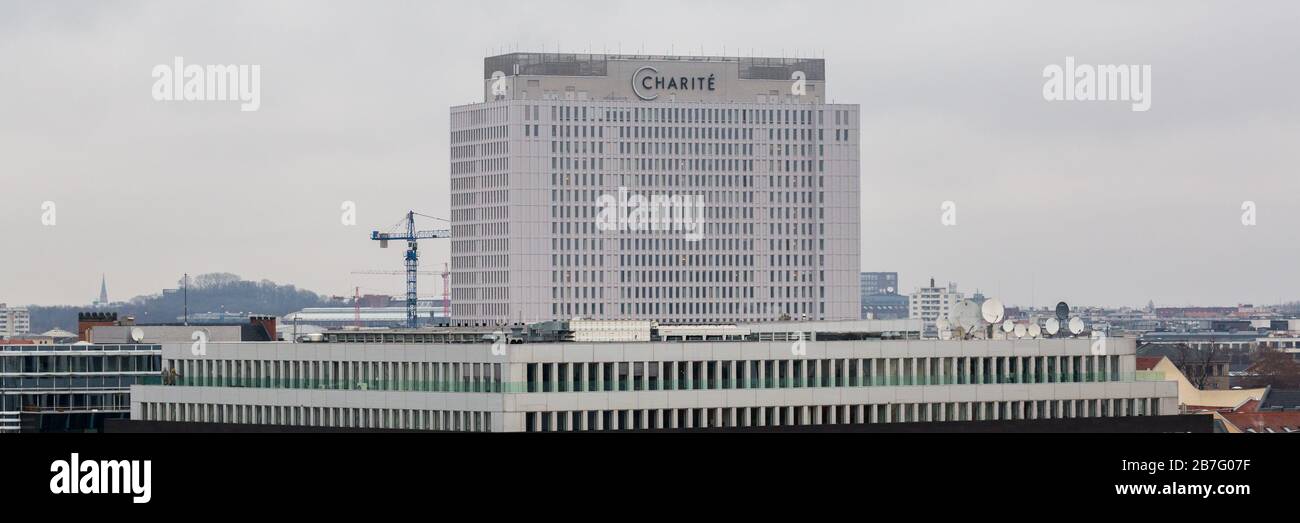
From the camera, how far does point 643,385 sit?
134500 mm

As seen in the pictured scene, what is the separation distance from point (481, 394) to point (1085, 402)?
43.8 m

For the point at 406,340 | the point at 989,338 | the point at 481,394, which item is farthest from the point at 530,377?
the point at 989,338

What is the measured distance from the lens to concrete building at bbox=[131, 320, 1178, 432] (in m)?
132

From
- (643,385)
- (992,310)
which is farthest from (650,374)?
(992,310)

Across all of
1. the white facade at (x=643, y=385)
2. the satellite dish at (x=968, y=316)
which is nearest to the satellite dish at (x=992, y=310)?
the satellite dish at (x=968, y=316)

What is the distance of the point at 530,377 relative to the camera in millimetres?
131000

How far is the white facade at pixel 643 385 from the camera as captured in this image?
132 m

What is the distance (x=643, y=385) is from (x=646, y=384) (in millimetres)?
208

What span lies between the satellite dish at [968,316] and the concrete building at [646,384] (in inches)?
235

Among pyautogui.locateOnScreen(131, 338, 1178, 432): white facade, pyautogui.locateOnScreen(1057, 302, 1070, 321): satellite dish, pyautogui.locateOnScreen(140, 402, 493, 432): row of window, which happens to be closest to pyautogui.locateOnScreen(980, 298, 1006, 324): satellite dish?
pyautogui.locateOnScreen(131, 338, 1178, 432): white facade

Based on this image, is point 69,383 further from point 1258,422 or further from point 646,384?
point 1258,422
